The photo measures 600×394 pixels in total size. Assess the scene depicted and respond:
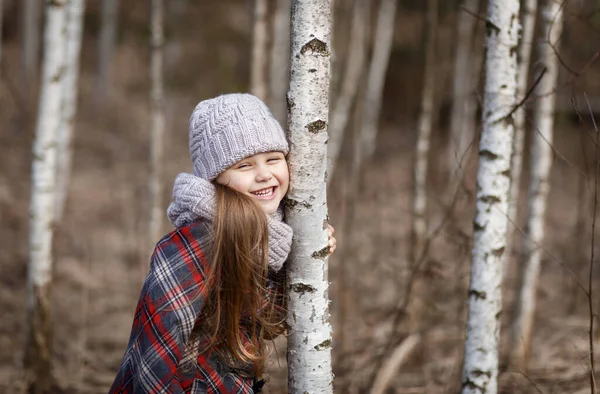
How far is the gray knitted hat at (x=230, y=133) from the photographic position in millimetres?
2268

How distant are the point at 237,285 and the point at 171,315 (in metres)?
0.26

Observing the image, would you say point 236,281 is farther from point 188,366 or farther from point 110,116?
point 110,116

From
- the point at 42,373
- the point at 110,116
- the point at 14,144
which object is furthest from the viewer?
the point at 110,116

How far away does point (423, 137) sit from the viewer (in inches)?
236

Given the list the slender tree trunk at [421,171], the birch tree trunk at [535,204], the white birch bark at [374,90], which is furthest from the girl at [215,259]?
the white birch bark at [374,90]

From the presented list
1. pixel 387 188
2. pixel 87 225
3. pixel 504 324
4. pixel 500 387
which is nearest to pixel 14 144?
pixel 87 225

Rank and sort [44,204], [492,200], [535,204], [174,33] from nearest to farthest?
[492,200] < [44,204] < [535,204] < [174,33]

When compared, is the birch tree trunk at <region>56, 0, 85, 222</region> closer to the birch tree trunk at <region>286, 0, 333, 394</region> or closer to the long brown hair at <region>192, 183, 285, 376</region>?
the birch tree trunk at <region>286, 0, 333, 394</region>

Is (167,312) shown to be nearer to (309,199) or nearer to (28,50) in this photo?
(309,199)

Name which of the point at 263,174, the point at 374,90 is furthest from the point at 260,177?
the point at 374,90

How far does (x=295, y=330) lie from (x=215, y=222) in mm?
548

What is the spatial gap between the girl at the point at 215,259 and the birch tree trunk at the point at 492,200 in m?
1.21

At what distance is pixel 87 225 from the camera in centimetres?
963

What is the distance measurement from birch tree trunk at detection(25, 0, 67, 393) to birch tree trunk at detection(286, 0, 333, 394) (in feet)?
8.26
